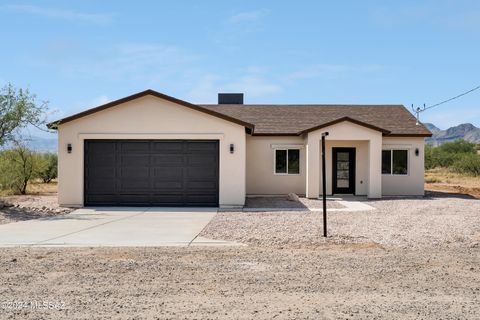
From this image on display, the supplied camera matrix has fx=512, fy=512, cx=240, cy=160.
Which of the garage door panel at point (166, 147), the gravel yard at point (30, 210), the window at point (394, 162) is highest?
the garage door panel at point (166, 147)

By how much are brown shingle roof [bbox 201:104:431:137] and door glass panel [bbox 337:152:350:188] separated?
66.7 inches

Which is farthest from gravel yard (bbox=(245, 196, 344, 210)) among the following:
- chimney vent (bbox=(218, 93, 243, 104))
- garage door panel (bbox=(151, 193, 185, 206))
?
chimney vent (bbox=(218, 93, 243, 104))

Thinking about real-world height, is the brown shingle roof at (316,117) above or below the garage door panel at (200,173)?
above

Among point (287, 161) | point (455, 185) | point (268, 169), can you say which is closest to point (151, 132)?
point (268, 169)

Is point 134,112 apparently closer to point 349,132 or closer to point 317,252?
point 349,132

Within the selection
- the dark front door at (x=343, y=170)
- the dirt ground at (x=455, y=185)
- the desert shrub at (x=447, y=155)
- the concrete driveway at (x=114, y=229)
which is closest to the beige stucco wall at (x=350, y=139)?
the dark front door at (x=343, y=170)

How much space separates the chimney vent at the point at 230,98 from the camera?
1139 inches

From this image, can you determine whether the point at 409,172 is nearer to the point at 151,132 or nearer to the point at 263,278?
the point at 151,132

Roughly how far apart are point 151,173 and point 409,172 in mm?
11308

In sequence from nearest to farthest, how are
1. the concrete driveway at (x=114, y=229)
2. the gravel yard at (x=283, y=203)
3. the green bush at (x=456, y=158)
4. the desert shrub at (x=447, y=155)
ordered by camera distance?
the concrete driveway at (x=114, y=229), the gravel yard at (x=283, y=203), the green bush at (x=456, y=158), the desert shrub at (x=447, y=155)

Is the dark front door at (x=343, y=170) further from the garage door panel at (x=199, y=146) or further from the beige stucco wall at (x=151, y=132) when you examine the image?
the garage door panel at (x=199, y=146)

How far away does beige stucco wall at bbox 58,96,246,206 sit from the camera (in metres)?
17.6

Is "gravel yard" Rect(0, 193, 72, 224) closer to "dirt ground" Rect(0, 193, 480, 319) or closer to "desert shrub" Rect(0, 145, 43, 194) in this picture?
"desert shrub" Rect(0, 145, 43, 194)

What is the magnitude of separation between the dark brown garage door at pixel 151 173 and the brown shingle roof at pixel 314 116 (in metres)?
4.92
